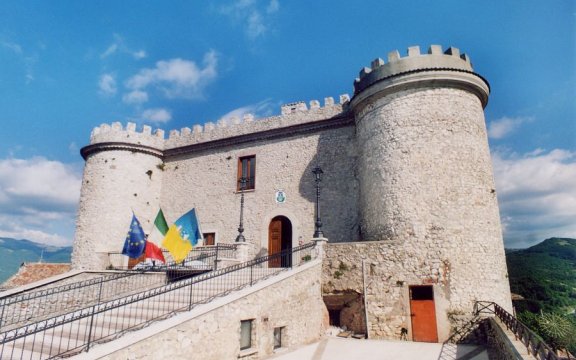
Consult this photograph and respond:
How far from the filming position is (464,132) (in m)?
12.7

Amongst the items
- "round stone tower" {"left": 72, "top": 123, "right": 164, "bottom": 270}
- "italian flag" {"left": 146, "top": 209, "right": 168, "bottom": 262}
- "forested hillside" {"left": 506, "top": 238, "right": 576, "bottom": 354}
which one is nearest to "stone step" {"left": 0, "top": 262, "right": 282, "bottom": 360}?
"italian flag" {"left": 146, "top": 209, "right": 168, "bottom": 262}

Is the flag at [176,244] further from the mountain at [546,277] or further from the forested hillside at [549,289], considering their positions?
the mountain at [546,277]

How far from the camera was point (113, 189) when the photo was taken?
706 inches

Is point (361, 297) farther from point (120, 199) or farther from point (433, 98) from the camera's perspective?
point (120, 199)

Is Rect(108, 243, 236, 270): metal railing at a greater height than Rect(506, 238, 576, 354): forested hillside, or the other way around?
Rect(108, 243, 236, 270): metal railing

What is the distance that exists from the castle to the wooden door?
3 cm

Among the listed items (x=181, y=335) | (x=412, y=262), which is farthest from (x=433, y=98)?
(x=181, y=335)

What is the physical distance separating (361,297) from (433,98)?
7895 mm

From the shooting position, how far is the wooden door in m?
11.2

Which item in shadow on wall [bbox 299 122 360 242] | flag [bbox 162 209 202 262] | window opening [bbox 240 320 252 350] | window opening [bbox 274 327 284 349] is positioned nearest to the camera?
window opening [bbox 240 320 252 350]

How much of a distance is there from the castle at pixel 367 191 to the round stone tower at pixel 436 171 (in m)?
0.04

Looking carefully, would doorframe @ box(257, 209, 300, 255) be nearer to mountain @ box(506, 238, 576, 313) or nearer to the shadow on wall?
the shadow on wall

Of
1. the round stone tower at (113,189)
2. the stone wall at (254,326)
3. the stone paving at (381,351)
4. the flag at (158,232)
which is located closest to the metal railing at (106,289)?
the flag at (158,232)

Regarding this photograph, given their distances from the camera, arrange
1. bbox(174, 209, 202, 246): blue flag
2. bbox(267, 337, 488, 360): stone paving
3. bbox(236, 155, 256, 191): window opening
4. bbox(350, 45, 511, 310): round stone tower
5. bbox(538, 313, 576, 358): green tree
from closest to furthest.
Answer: bbox(267, 337, 488, 360): stone paving, bbox(350, 45, 511, 310): round stone tower, bbox(174, 209, 202, 246): blue flag, bbox(538, 313, 576, 358): green tree, bbox(236, 155, 256, 191): window opening
